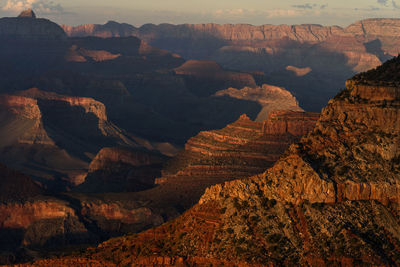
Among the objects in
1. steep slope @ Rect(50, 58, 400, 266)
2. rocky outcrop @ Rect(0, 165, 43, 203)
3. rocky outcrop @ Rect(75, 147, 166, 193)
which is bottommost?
rocky outcrop @ Rect(75, 147, 166, 193)

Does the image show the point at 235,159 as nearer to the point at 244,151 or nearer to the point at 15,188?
the point at 244,151

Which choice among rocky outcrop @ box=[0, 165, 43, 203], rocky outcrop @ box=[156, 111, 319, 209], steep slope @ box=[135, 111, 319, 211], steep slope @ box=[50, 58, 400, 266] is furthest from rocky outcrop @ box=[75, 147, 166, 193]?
steep slope @ box=[50, 58, 400, 266]

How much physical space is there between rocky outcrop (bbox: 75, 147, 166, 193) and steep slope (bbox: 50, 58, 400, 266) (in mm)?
104791

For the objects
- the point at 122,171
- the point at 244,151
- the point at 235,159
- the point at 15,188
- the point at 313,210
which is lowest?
the point at 122,171

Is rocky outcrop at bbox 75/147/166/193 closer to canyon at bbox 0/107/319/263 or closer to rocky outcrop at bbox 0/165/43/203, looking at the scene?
canyon at bbox 0/107/319/263

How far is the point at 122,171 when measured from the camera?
176 m

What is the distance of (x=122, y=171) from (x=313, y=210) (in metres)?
141

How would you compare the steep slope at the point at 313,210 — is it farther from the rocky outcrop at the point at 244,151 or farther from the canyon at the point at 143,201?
the rocky outcrop at the point at 244,151

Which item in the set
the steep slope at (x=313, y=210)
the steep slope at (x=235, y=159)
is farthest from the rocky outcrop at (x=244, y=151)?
the steep slope at (x=313, y=210)

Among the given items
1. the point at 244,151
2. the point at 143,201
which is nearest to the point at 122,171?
the point at 143,201

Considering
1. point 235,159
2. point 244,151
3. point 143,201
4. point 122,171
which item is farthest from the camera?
point 122,171

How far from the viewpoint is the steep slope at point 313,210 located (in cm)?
3616

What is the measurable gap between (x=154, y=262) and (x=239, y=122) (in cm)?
10688

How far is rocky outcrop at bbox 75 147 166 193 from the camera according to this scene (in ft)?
496
